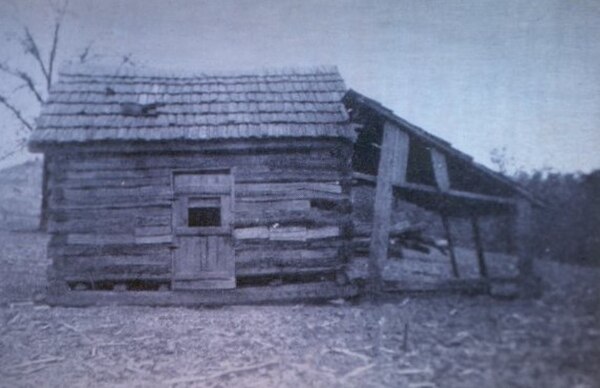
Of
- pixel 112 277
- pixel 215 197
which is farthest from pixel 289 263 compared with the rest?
pixel 112 277

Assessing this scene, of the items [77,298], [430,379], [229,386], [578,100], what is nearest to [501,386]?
[430,379]

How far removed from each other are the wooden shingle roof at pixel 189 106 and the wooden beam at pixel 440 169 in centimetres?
151

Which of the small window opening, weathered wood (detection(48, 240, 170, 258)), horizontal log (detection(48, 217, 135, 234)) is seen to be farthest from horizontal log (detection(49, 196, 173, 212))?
the small window opening

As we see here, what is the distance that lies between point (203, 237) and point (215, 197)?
755 millimetres

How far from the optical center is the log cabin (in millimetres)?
8586

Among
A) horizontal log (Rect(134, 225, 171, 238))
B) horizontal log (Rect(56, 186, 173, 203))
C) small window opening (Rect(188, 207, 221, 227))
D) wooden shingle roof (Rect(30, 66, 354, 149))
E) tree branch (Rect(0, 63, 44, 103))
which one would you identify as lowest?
horizontal log (Rect(134, 225, 171, 238))

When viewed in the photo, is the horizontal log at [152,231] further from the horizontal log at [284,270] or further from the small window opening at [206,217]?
the small window opening at [206,217]

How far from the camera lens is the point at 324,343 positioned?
21.7 ft

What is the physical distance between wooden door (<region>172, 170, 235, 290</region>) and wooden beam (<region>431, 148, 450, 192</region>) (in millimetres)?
3641

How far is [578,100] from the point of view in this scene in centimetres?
659

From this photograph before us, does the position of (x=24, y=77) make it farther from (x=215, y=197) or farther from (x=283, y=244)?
(x=283, y=244)

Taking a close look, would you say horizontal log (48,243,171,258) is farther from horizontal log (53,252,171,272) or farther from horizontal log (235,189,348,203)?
horizontal log (235,189,348,203)

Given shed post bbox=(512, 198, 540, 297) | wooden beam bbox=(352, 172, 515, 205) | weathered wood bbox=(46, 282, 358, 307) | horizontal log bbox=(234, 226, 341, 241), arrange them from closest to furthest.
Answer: shed post bbox=(512, 198, 540, 297)
wooden beam bbox=(352, 172, 515, 205)
weathered wood bbox=(46, 282, 358, 307)
horizontal log bbox=(234, 226, 341, 241)

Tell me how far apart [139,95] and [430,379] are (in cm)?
725
